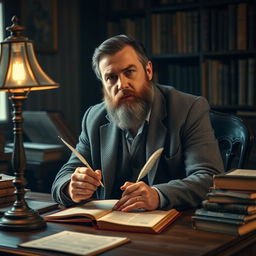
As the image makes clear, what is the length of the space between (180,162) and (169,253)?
84cm

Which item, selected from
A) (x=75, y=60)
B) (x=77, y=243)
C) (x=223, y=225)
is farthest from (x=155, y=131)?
(x=75, y=60)

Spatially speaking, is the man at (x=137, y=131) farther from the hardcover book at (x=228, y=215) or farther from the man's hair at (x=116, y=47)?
the hardcover book at (x=228, y=215)

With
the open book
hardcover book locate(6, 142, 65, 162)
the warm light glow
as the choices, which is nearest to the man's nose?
the open book

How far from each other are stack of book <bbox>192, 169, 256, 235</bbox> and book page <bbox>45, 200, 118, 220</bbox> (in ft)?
1.00

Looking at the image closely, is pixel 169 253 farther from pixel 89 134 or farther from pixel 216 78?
pixel 216 78

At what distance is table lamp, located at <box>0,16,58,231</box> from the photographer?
170 centimetres

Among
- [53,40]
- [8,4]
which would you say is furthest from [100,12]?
[8,4]

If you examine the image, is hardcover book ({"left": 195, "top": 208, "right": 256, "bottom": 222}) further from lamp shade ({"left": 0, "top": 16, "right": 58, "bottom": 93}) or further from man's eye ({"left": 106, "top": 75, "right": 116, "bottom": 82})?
man's eye ({"left": 106, "top": 75, "right": 116, "bottom": 82})

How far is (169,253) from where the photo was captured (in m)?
1.46

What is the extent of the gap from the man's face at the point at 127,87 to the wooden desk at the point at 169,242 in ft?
2.16

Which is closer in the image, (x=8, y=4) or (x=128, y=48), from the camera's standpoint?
(x=128, y=48)

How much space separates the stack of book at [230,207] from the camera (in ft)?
5.42

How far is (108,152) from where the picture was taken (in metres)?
2.38

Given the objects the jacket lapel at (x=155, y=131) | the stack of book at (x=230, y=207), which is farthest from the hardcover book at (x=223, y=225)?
the jacket lapel at (x=155, y=131)
